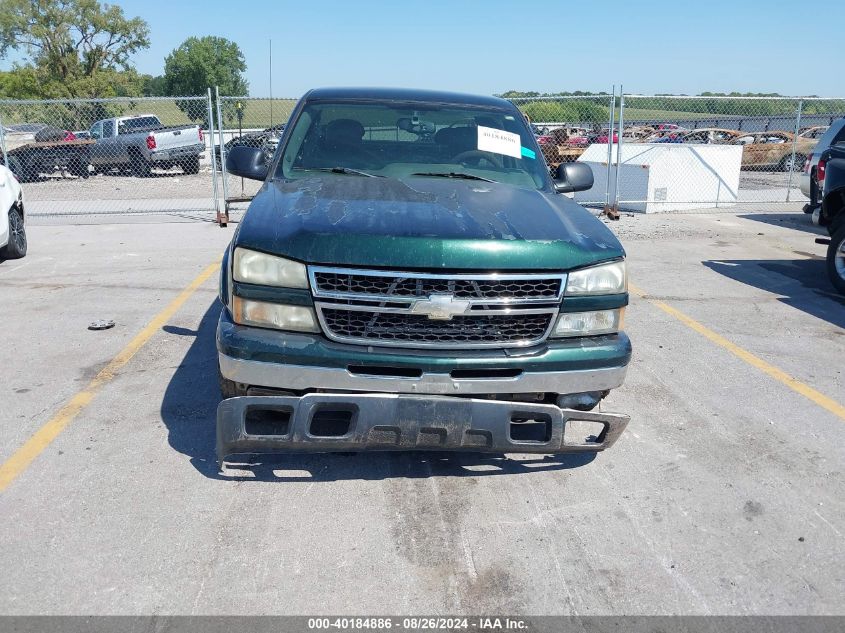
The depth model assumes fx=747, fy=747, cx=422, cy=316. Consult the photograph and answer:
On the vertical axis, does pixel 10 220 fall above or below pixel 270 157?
below

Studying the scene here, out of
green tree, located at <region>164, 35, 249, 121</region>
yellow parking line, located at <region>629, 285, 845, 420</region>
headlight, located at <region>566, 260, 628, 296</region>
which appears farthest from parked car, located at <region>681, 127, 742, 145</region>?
green tree, located at <region>164, 35, 249, 121</region>

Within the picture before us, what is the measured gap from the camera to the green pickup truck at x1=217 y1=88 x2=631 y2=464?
3.18m

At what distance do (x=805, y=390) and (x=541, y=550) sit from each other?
2842 mm

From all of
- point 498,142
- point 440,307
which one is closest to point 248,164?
point 498,142

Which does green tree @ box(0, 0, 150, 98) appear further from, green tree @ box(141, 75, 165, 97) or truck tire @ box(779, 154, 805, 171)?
truck tire @ box(779, 154, 805, 171)

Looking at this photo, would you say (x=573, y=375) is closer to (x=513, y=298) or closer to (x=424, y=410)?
(x=513, y=298)

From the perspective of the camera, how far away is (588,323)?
11.3 ft

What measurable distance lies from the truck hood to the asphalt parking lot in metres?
1.14

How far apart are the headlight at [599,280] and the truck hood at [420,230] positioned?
0.15ft

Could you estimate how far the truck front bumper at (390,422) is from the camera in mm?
3182

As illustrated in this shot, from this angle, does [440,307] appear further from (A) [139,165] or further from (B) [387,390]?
(A) [139,165]

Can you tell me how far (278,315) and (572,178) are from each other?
249cm

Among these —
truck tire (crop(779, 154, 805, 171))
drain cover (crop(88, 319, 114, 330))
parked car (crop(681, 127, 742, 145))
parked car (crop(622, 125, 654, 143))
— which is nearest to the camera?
drain cover (crop(88, 319, 114, 330))

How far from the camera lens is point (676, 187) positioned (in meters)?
14.2
